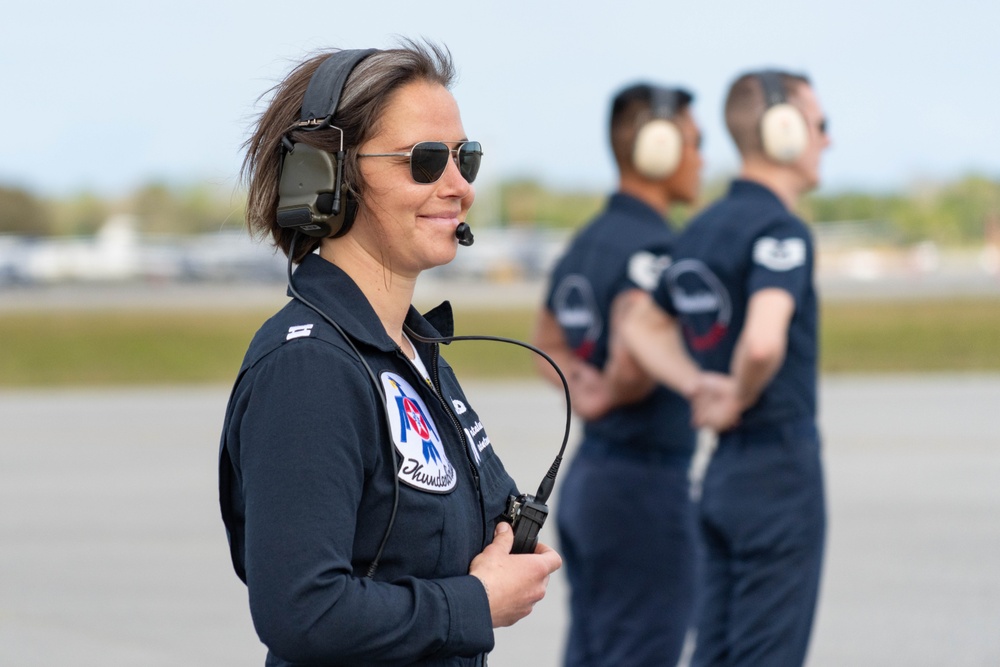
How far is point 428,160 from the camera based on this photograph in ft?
6.14

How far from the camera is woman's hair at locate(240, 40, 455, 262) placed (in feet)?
6.05

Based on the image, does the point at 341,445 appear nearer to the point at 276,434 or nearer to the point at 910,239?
the point at 276,434

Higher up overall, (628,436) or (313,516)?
(313,516)

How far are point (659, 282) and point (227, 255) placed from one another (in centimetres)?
4503

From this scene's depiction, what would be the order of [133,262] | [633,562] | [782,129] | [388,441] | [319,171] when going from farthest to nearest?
[133,262]
[633,562]
[782,129]
[319,171]
[388,441]

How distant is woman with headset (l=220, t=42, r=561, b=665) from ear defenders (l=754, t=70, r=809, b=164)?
2009 mm

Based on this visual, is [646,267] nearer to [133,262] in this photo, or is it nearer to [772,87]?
[772,87]

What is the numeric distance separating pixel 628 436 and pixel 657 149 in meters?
1.05

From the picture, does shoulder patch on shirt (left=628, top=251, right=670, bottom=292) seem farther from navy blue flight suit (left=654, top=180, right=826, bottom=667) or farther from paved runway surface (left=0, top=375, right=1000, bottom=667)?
paved runway surface (left=0, top=375, right=1000, bottom=667)

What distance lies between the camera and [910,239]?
177 feet

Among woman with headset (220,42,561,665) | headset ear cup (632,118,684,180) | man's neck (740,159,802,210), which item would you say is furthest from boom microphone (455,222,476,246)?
headset ear cup (632,118,684,180)

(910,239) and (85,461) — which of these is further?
(910,239)

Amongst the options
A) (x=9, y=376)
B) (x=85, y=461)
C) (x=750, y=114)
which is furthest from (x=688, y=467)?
(x=9, y=376)

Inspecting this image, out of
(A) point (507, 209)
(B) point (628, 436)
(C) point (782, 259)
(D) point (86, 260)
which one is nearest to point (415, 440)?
(C) point (782, 259)
